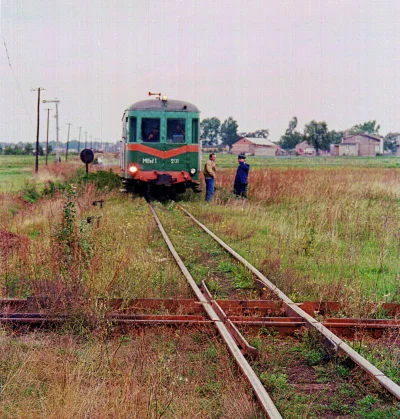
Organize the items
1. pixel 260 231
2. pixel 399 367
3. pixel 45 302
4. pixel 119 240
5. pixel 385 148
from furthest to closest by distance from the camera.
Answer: pixel 385 148 < pixel 260 231 < pixel 119 240 < pixel 45 302 < pixel 399 367

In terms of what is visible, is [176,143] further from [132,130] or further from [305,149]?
[305,149]

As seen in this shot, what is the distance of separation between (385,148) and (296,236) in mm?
145312

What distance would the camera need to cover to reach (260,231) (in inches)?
545

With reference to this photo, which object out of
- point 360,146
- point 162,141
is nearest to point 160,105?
point 162,141

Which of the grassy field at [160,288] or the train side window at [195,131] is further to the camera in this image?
the train side window at [195,131]

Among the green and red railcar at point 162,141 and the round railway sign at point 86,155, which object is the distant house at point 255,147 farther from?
the green and red railcar at point 162,141

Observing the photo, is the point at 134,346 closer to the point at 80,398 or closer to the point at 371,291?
the point at 80,398

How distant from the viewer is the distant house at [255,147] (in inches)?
5422

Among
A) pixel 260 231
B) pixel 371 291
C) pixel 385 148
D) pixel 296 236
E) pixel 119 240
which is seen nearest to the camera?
pixel 371 291

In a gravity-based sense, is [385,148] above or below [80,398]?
above

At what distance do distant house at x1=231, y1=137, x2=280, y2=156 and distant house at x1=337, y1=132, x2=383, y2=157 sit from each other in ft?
43.8

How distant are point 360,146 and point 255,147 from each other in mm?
20799

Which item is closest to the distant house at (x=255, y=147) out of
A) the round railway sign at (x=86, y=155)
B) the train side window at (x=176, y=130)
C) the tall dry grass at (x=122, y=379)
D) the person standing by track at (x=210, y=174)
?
the round railway sign at (x=86, y=155)

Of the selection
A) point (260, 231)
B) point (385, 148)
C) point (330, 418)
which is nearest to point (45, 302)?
point (330, 418)
